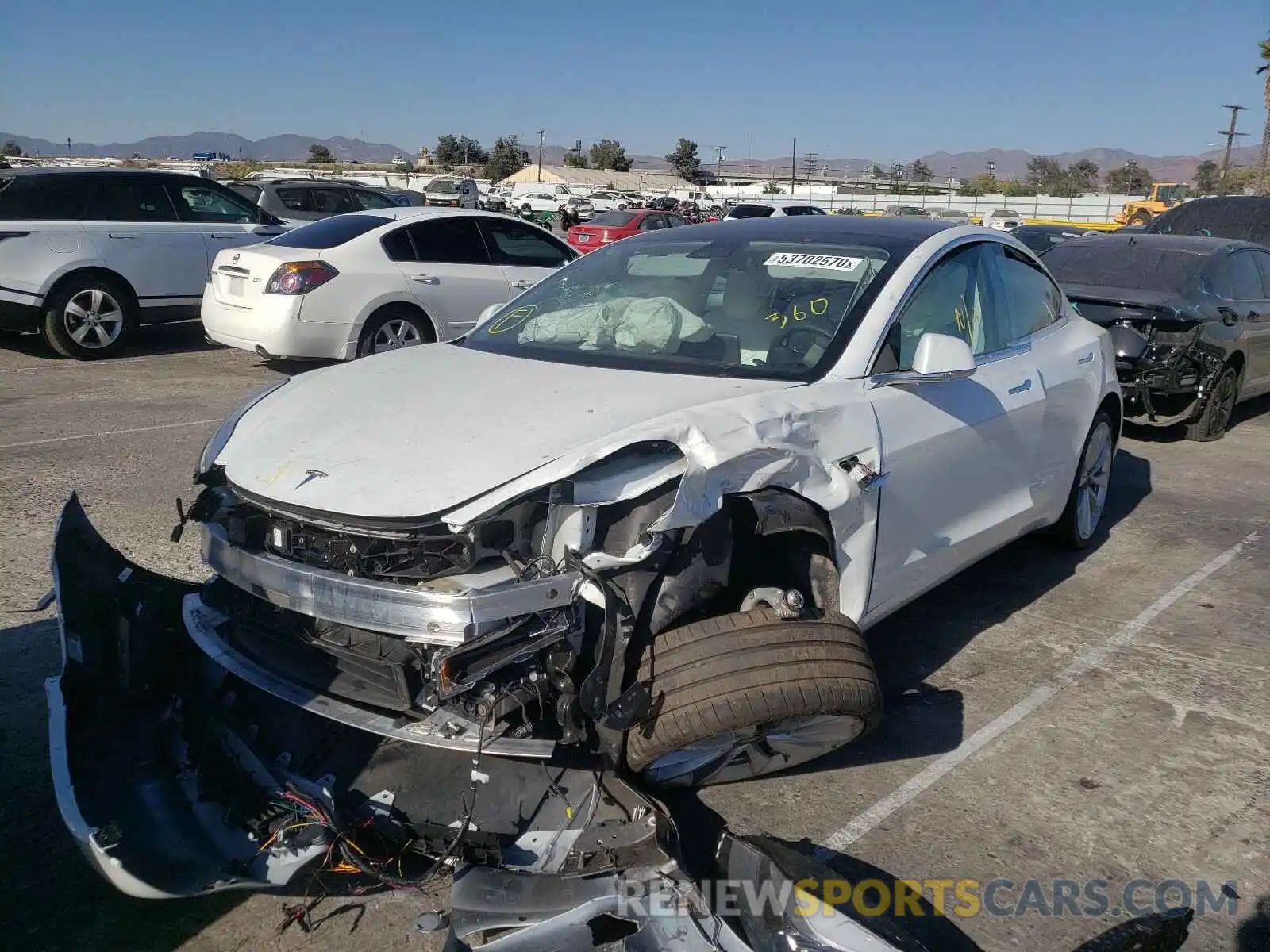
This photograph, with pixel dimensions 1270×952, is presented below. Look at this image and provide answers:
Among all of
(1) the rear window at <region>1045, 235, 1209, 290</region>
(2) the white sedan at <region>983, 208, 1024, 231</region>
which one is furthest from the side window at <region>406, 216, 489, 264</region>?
(2) the white sedan at <region>983, 208, 1024, 231</region>

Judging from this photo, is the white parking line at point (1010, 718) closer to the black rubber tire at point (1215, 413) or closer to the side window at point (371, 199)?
the black rubber tire at point (1215, 413)

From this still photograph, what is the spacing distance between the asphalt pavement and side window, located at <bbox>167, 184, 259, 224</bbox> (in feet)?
17.2

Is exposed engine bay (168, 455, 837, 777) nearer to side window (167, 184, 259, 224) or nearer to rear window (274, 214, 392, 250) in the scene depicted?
rear window (274, 214, 392, 250)

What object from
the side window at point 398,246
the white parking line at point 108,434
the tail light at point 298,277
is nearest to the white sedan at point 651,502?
the white parking line at point 108,434

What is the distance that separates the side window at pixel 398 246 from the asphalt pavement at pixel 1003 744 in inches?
133

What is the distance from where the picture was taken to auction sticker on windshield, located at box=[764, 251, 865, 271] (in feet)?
13.5

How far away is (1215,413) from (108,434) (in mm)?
8487

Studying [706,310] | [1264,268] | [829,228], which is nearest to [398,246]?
[829,228]

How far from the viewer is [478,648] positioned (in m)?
2.65

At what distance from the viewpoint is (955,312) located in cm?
438

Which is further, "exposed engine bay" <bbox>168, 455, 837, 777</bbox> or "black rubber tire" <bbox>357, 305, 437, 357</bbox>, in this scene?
"black rubber tire" <bbox>357, 305, 437, 357</bbox>

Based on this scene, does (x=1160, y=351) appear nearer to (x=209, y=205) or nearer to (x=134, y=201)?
(x=209, y=205)

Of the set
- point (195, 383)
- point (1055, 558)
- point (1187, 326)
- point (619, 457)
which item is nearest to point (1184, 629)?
point (1055, 558)

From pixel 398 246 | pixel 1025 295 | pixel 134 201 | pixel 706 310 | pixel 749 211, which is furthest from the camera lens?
pixel 749 211
